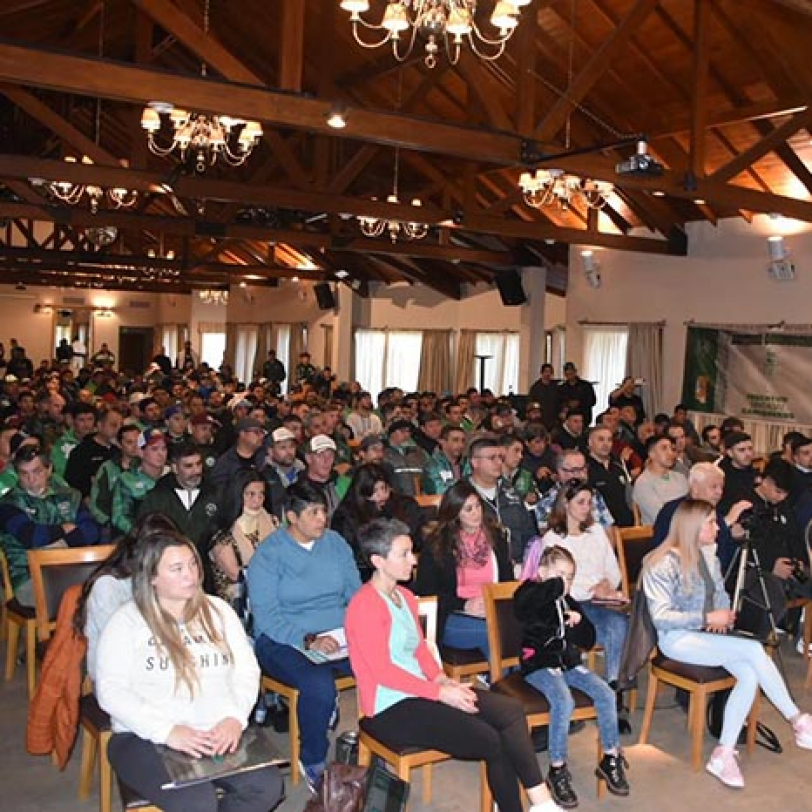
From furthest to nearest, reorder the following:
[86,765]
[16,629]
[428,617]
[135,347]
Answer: [135,347]
[16,629]
[428,617]
[86,765]

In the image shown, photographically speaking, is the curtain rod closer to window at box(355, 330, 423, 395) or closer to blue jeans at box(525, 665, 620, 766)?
window at box(355, 330, 423, 395)

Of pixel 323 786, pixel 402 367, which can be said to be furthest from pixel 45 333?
pixel 323 786

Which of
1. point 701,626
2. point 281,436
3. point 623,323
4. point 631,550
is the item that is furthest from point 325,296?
point 701,626

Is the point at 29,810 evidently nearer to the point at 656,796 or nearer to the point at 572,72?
the point at 656,796

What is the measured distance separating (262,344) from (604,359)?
39.1ft

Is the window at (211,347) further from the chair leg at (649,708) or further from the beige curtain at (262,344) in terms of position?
the chair leg at (649,708)

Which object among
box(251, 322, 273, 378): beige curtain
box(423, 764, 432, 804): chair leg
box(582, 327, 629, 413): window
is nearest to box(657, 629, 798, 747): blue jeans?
box(423, 764, 432, 804): chair leg

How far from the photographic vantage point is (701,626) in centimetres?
412

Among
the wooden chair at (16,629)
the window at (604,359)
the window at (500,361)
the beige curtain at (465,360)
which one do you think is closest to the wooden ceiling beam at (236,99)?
the wooden chair at (16,629)

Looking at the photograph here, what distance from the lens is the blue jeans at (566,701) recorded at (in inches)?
142

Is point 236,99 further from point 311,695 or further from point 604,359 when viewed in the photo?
point 604,359

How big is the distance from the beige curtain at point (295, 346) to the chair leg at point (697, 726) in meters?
18.3

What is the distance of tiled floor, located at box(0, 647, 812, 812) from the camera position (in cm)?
358

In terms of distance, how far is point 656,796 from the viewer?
3.75m
